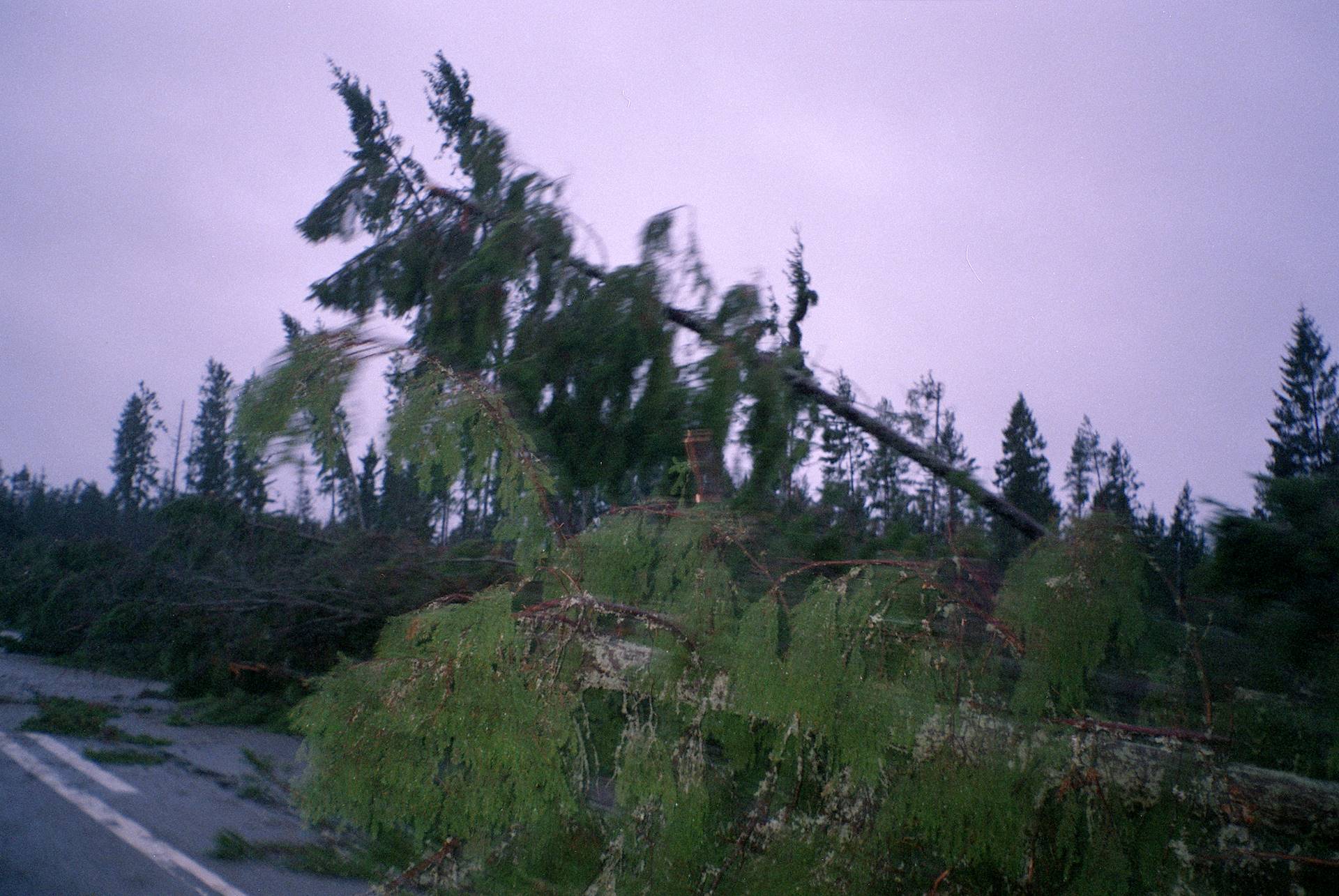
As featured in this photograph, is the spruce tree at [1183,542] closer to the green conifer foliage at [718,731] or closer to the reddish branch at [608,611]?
the green conifer foliage at [718,731]

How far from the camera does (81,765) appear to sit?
6.85m

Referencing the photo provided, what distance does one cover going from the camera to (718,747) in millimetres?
2771

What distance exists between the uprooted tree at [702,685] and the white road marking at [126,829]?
297 cm

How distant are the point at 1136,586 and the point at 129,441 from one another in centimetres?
6601

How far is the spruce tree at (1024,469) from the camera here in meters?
3.85

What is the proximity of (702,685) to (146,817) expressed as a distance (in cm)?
522

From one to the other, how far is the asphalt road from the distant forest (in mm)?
1765

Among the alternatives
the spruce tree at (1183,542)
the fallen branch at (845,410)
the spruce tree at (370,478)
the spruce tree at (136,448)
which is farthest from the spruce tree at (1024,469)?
the spruce tree at (136,448)

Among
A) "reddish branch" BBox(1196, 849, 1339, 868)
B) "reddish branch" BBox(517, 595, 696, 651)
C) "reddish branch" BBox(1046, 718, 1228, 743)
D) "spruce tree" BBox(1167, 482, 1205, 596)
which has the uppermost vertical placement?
"spruce tree" BBox(1167, 482, 1205, 596)

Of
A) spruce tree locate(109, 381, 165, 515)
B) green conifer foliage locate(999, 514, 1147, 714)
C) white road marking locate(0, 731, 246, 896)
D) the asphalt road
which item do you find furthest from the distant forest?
spruce tree locate(109, 381, 165, 515)

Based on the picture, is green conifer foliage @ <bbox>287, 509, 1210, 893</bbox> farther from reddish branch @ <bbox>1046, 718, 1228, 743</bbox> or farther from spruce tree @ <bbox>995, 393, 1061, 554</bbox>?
spruce tree @ <bbox>995, 393, 1061, 554</bbox>

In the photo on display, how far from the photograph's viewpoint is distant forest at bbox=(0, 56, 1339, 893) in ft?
7.09

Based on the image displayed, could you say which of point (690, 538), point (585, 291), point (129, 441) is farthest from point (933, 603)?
point (129, 441)

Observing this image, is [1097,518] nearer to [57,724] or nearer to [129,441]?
[57,724]
